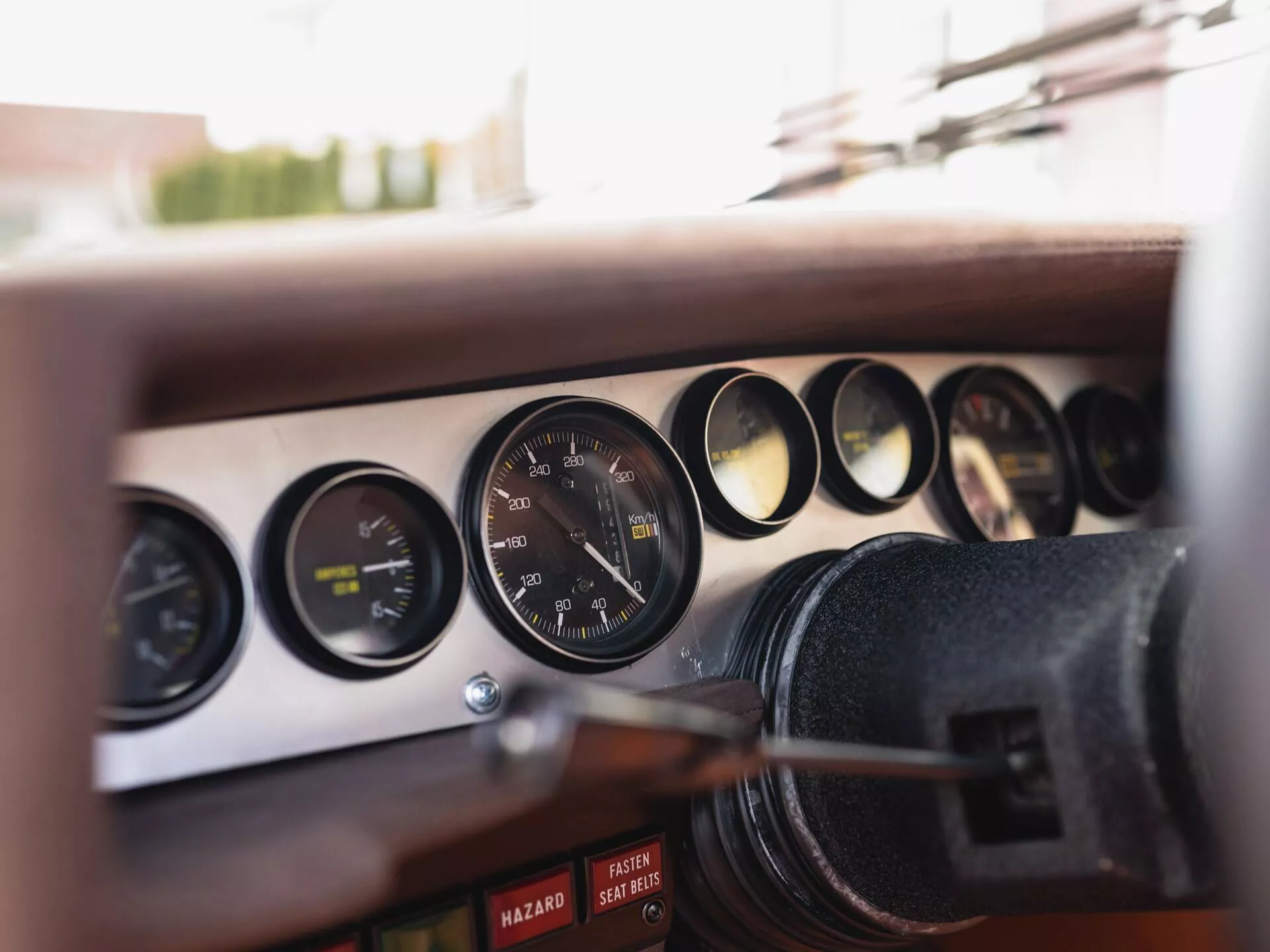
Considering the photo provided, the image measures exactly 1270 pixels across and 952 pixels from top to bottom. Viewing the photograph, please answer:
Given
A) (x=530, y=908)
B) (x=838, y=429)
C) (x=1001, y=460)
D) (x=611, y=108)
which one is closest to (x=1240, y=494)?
(x=530, y=908)

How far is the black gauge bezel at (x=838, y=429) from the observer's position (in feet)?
5.08

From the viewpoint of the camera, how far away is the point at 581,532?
136 centimetres

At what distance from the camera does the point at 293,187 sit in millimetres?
7492

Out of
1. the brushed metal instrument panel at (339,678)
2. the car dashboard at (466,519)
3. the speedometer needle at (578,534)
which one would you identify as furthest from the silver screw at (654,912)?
the speedometer needle at (578,534)

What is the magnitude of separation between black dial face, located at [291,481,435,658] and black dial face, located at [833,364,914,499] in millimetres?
680

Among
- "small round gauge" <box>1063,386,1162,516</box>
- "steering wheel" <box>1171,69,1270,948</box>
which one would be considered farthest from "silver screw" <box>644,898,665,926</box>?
"small round gauge" <box>1063,386,1162,516</box>

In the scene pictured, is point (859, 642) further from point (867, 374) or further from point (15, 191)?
point (15, 191)

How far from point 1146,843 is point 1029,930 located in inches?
27.2

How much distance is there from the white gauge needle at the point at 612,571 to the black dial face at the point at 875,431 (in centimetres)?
41

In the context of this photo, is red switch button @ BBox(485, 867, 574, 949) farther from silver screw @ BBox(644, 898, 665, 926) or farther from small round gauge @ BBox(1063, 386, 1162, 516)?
small round gauge @ BBox(1063, 386, 1162, 516)

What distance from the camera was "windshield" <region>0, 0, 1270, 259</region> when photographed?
5.77ft

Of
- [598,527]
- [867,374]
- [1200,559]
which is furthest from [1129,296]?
[1200,559]

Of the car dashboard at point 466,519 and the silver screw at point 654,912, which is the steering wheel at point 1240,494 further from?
the silver screw at point 654,912

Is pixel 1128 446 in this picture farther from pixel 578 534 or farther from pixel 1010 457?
pixel 578 534
